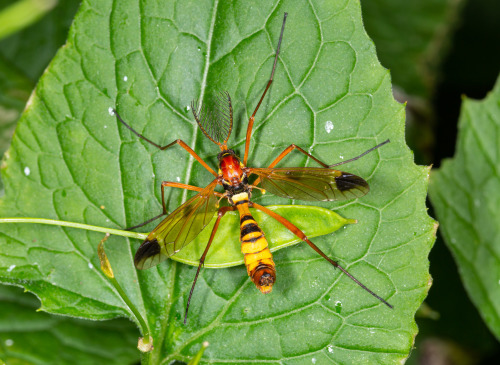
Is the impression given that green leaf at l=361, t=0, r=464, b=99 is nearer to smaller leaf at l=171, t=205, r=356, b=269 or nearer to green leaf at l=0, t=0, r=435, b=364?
green leaf at l=0, t=0, r=435, b=364

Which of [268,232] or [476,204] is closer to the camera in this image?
[268,232]

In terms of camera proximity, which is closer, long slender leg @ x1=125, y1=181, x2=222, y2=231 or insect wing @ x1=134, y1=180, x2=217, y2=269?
insect wing @ x1=134, y1=180, x2=217, y2=269

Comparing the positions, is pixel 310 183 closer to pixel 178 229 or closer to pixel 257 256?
pixel 257 256

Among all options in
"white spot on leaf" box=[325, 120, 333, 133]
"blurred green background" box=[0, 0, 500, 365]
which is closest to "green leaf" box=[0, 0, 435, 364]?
"white spot on leaf" box=[325, 120, 333, 133]

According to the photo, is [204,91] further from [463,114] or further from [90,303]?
[463,114]

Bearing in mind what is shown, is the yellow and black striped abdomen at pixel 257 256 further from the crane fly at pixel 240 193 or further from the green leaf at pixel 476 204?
the green leaf at pixel 476 204

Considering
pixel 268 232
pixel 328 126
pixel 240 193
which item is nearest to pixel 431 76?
pixel 328 126

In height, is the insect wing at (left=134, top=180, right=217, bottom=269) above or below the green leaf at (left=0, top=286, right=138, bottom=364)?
above
